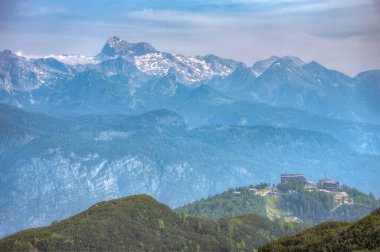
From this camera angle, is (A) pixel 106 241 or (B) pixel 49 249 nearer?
(B) pixel 49 249

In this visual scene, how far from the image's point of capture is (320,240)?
13012cm

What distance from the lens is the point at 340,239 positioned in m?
123

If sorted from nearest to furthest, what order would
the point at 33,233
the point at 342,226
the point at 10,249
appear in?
the point at 342,226, the point at 10,249, the point at 33,233

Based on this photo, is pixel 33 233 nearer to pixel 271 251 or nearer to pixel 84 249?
pixel 84 249

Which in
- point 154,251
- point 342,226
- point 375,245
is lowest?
point 154,251

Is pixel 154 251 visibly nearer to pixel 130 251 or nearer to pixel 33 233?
pixel 130 251

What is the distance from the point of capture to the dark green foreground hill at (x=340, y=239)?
114438 millimetres

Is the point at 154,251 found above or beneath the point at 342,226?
beneath

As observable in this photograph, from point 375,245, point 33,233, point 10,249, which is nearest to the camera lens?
point 375,245

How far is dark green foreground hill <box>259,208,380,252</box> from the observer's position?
114 meters

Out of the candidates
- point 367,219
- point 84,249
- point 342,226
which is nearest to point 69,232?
point 84,249

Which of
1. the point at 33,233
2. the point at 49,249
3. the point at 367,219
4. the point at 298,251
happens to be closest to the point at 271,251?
the point at 298,251

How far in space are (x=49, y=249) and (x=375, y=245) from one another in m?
92.4

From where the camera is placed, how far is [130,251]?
19375 centimetres
